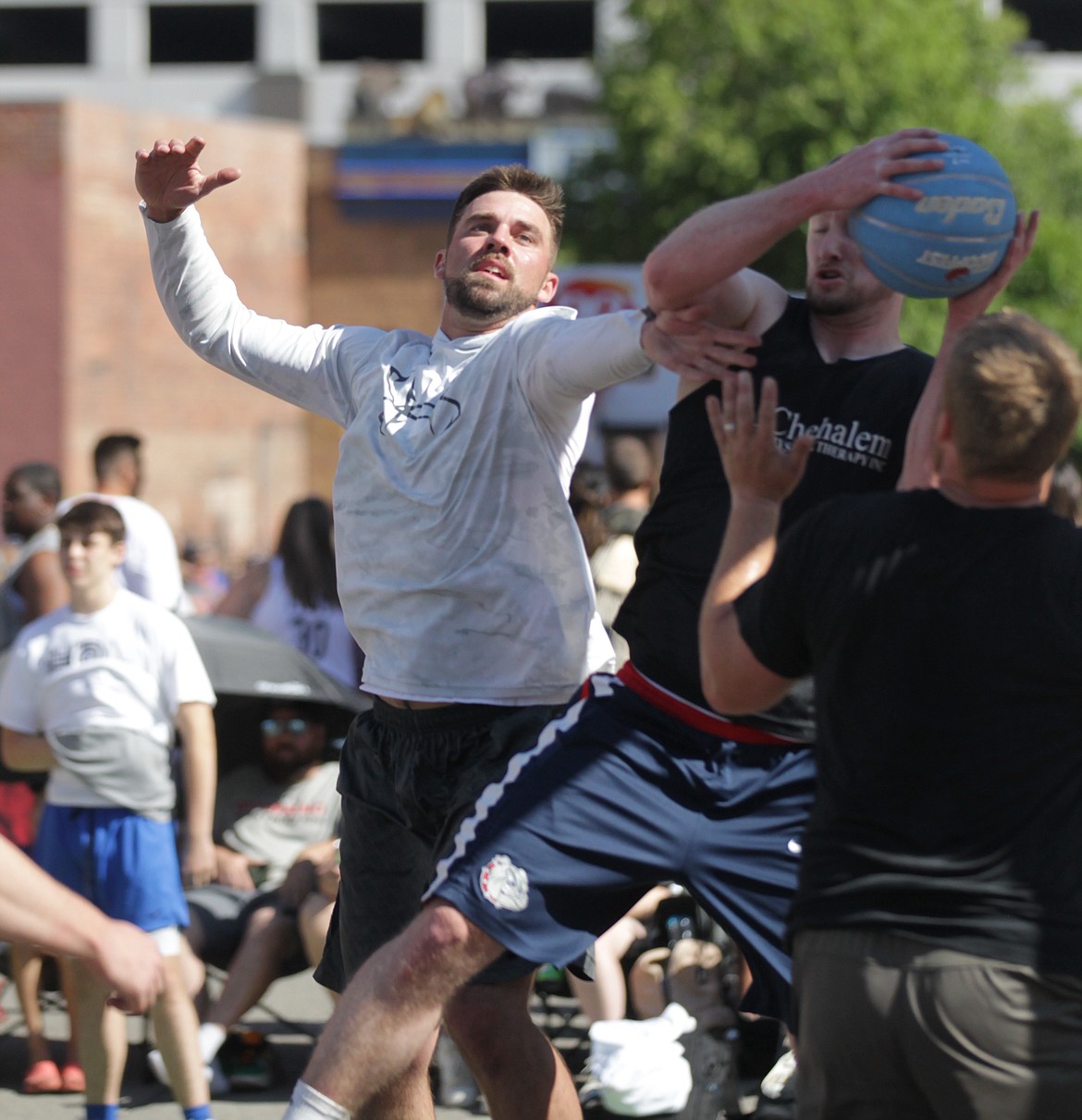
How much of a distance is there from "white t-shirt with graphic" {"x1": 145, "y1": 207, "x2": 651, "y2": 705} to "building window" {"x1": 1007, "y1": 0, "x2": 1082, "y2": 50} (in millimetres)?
45708

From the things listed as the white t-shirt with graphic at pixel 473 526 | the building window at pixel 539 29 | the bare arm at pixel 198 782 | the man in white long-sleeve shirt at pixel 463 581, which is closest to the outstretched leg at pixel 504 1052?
the man in white long-sleeve shirt at pixel 463 581

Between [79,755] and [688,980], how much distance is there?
2181 millimetres

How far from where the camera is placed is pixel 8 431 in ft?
100

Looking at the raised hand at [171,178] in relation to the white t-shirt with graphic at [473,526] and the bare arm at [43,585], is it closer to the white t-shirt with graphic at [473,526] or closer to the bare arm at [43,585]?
the white t-shirt with graphic at [473,526]

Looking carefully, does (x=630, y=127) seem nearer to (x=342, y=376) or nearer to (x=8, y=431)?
(x=8, y=431)

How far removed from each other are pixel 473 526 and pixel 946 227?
4.25 feet

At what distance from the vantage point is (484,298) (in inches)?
163

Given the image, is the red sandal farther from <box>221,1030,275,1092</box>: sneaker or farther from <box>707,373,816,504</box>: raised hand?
<box>707,373,816,504</box>: raised hand

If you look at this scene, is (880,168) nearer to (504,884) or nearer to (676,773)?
(676,773)

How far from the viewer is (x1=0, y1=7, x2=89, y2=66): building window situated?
46.6 metres

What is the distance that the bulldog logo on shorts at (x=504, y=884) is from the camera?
11.4ft

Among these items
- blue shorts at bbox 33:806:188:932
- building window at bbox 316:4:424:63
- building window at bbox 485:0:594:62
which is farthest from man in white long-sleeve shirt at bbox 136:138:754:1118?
building window at bbox 316:4:424:63

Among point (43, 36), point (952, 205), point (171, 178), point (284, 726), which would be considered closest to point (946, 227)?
point (952, 205)

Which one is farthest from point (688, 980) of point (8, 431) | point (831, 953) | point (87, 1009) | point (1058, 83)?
point (1058, 83)
